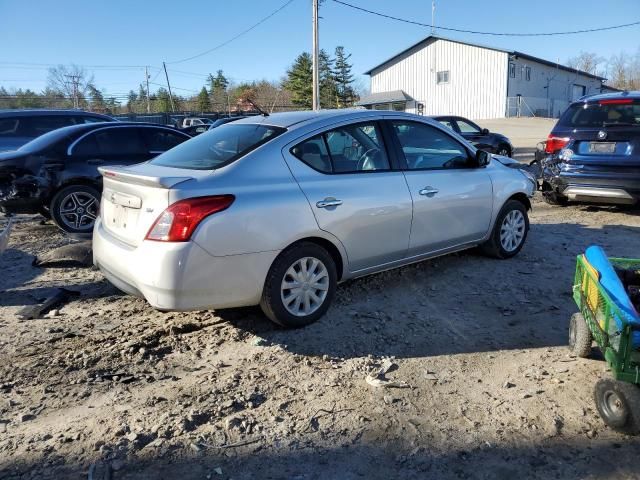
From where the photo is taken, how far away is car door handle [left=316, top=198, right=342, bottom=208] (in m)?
3.95

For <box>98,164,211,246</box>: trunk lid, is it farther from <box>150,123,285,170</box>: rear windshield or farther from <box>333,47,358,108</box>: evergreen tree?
<box>333,47,358,108</box>: evergreen tree

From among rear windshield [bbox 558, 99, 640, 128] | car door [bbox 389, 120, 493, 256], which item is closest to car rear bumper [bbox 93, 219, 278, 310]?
car door [bbox 389, 120, 493, 256]

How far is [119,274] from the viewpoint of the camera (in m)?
3.82

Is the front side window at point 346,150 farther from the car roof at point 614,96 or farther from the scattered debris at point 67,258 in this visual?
the car roof at point 614,96

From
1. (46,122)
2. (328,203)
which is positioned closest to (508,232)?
(328,203)

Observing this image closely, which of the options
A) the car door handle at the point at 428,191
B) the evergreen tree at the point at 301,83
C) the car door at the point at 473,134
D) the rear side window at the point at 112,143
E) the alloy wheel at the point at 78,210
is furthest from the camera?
the evergreen tree at the point at 301,83

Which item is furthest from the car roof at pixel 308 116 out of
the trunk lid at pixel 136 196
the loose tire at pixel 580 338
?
the loose tire at pixel 580 338

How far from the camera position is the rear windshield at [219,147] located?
393 cm

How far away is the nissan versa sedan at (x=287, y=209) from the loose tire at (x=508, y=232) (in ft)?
1.33

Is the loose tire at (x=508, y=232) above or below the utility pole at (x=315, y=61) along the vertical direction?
below

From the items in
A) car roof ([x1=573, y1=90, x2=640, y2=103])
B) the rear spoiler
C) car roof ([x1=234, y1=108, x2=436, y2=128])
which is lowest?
the rear spoiler

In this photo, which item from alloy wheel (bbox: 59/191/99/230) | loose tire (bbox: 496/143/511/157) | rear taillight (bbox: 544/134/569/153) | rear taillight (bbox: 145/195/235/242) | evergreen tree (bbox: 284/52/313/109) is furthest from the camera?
evergreen tree (bbox: 284/52/313/109)

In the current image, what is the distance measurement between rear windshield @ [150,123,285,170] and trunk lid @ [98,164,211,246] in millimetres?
Result: 167

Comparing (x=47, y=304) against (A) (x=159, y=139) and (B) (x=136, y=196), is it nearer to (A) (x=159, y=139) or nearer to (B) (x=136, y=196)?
(B) (x=136, y=196)
